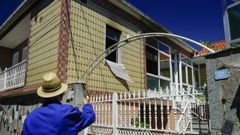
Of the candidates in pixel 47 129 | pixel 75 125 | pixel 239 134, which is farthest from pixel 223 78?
pixel 47 129

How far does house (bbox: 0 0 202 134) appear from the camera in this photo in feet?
28.7

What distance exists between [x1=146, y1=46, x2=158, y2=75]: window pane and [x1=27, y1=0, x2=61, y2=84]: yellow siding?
5.60 meters

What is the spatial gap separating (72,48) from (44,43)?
145cm

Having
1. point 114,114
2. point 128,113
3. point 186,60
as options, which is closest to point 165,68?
point 186,60

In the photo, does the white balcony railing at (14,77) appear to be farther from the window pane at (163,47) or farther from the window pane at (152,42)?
the window pane at (163,47)

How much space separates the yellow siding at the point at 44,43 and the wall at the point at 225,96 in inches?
222

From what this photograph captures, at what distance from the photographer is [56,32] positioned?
891 centimetres

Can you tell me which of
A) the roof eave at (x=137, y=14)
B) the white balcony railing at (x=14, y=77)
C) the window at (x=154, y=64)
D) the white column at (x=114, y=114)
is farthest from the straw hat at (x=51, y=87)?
the window at (x=154, y=64)

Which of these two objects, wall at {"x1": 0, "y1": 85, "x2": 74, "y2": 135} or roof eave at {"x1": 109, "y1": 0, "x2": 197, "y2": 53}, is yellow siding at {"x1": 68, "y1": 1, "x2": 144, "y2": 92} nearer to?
roof eave at {"x1": 109, "y1": 0, "x2": 197, "y2": 53}

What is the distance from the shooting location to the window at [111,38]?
10.6 m

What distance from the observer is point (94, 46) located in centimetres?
962

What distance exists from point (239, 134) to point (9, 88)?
33.9 feet

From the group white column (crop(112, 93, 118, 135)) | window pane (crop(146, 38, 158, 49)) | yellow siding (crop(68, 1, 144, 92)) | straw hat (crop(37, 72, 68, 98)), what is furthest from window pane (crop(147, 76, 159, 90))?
straw hat (crop(37, 72, 68, 98))

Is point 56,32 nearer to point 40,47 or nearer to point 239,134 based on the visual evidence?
point 40,47
